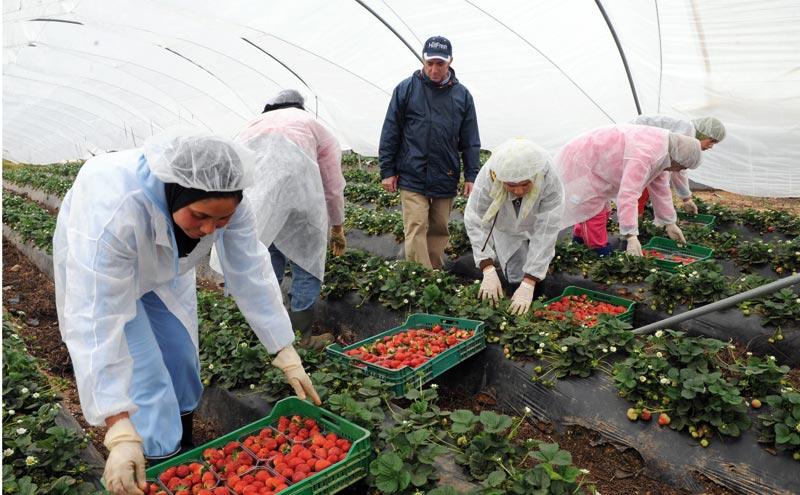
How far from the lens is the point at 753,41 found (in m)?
4.02

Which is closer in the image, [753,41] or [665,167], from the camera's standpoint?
[753,41]

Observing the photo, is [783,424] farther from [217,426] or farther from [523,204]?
[217,426]

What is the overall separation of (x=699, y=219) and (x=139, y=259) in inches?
241

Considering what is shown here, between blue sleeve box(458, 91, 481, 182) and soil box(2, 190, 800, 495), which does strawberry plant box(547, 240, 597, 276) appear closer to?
blue sleeve box(458, 91, 481, 182)

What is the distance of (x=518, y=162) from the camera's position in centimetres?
340

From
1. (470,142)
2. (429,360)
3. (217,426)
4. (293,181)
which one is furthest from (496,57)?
(217,426)

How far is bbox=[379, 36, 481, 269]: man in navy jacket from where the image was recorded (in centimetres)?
448

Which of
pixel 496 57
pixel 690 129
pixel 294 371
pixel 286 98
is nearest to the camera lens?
pixel 294 371

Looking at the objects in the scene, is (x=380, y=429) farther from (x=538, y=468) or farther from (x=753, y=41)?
(x=753, y=41)

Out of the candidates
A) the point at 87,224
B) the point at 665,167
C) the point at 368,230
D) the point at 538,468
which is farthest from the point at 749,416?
the point at 368,230

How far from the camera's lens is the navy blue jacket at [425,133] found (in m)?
4.48

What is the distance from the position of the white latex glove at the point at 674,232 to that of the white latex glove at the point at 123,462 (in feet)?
15.6

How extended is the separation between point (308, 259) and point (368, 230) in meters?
2.78

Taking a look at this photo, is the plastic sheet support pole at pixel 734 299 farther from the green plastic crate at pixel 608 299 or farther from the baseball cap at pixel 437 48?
the baseball cap at pixel 437 48
